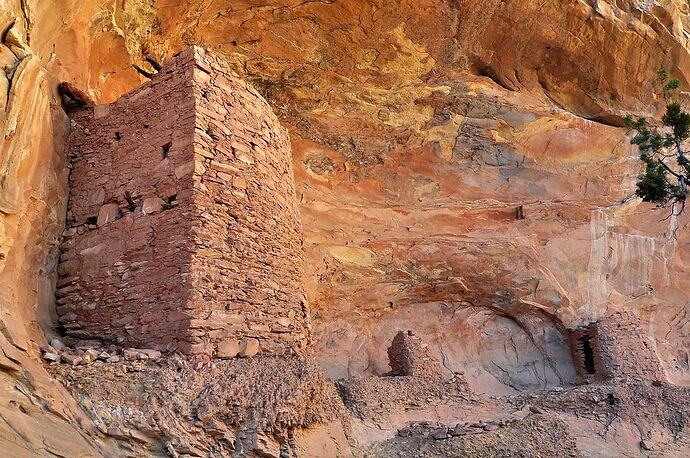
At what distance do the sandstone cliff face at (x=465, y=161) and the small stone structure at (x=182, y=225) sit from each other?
2014 millimetres

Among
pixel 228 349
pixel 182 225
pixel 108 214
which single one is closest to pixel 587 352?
pixel 228 349

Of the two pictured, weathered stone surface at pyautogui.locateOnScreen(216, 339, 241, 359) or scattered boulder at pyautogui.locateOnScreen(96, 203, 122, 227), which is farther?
scattered boulder at pyautogui.locateOnScreen(96, 203, 122, 227)

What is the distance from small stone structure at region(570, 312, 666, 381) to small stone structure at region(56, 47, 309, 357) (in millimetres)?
7394

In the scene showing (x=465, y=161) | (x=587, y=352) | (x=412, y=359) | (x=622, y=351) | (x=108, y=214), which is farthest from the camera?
(x=465, y=161)

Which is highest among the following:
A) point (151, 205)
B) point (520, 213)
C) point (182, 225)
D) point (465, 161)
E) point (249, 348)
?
point (465, 161)

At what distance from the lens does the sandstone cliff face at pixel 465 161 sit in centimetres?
1034

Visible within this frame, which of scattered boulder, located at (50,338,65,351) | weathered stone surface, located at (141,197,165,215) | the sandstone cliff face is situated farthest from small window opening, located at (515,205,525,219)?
scattered boulder, located at (50,338,65,351)

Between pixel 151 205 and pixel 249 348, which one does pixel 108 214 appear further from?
pixel 249 348

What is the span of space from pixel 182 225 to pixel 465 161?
8.92m

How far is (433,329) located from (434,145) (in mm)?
4060

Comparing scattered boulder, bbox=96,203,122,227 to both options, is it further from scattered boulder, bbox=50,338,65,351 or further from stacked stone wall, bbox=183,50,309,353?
scattered boulder, bbox=50,338,65,351

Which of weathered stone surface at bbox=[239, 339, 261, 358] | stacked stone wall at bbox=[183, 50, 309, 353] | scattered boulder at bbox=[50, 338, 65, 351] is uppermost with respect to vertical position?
stacked stone wall at bbox=[183, 50, 309, 353]

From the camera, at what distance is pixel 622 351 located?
1177cm

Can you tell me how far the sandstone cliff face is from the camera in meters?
10.3
